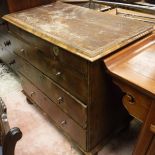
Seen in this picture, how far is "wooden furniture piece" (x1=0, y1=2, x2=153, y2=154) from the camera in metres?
0.91

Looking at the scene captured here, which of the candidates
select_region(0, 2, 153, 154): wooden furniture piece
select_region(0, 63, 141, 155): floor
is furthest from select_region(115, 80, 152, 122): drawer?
select_region(0, 63, 141, 155): floor

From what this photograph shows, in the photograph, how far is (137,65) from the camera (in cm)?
84

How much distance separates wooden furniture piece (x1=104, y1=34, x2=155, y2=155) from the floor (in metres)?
0.47

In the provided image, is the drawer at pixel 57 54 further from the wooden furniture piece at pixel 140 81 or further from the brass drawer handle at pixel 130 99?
the brass drawer handle at pixel 130 99

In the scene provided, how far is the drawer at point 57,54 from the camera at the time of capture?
886mm

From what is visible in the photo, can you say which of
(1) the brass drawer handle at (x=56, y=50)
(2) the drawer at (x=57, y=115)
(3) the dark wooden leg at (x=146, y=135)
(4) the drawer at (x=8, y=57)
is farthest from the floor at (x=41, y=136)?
(1) the brass drawer handle at (x=56, y=50)

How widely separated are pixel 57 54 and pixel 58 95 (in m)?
0.28

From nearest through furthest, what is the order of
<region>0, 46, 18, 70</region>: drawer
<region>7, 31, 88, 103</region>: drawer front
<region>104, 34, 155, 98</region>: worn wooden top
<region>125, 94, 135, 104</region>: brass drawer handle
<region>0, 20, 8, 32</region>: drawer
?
1. <region>104, 34, 155, 98</region>: worn wooden top
2. <region>125, 94, 135, 104</region>: brass drawer handle
3. <region>7, 31, 88, 103</region>: drawer front
4. <region>0, 20, 8, 32</region>: drawer
5. <region>0, 46, 18, 70</region>: drawer

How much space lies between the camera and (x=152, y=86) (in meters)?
0.73

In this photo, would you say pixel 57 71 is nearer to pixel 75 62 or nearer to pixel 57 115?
pixel 75 62

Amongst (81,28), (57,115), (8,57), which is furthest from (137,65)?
(8,57)

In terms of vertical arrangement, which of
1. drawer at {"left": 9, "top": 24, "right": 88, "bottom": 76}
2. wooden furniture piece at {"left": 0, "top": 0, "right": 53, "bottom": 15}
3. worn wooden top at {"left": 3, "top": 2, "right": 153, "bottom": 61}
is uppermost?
wooden furniture piece at {"left": 0, "top": 0, "right": 53, "bottom": 15}

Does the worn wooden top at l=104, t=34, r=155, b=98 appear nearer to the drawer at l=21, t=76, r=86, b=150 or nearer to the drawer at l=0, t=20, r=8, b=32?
the drawer at l=21, t=76, r=86, b=150

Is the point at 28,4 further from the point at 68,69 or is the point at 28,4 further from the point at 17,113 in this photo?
the point at 17,113
